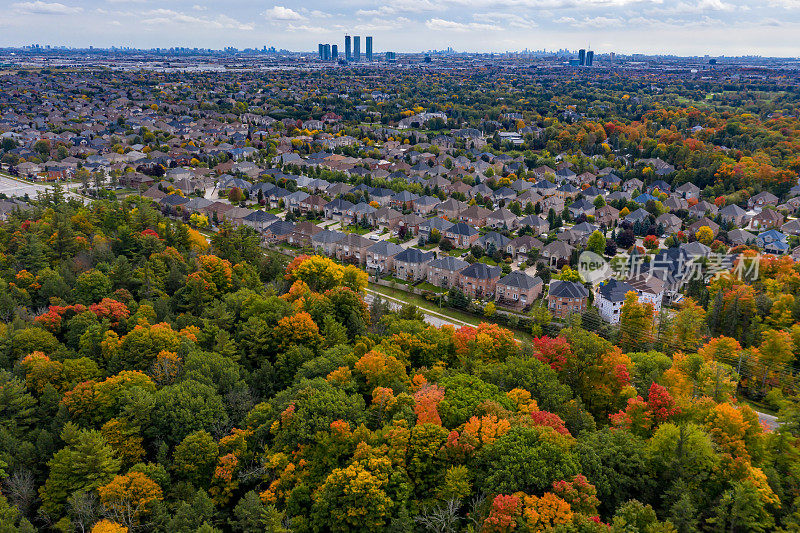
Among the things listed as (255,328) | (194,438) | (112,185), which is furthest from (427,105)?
(194,438)

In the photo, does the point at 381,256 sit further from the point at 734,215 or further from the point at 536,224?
the point at 734,215

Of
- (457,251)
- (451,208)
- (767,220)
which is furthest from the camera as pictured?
(451,208)

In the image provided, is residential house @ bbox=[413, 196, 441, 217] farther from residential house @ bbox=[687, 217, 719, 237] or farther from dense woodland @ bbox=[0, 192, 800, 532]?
dense woodland @ bbox=[0, 192, 800, 532]

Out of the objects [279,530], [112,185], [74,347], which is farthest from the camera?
[112,185]

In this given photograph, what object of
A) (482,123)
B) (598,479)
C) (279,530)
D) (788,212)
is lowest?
(279,530)

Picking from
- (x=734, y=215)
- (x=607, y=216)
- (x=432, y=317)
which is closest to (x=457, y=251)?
(x=432, y=317)

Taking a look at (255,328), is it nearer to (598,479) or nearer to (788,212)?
(598,479)

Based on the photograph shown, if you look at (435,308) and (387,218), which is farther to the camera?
(387,218)

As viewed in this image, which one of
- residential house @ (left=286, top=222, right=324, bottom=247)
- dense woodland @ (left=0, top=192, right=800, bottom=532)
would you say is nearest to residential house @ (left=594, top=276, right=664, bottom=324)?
dense woodland @ (left=0, top=192, right=800, bottom=532)
